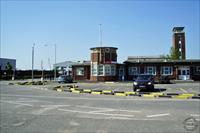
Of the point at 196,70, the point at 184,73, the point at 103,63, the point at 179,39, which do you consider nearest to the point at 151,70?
the point at 184,73

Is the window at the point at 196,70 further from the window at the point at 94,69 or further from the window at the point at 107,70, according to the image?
the window at the point at 94,69

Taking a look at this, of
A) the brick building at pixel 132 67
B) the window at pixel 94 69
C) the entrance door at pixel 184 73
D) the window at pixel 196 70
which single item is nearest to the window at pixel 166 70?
the brick building at pixel 132 67

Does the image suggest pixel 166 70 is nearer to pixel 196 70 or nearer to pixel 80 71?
pixel 196 70

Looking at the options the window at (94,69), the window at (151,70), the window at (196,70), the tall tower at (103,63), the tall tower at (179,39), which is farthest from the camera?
the tall tower at (179,39)

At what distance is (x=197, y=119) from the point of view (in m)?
10.3

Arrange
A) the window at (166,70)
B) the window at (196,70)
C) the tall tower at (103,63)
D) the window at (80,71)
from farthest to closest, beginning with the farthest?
the window at (80,71) < the window at (166,70) < the tall tower at (103,63) < the window at (196,70)

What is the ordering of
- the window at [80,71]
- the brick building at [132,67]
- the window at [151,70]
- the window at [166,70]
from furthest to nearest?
the window at [80,71] → the window at [151,70] → the window at [166,70] → the brick building at [132,67]

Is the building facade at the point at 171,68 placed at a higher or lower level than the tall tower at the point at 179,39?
lower

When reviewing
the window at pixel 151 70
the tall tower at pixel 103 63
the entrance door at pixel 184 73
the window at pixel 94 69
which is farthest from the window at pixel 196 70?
the window at pixel 94 69

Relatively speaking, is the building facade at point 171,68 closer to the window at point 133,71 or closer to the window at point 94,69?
the window at point 133,71

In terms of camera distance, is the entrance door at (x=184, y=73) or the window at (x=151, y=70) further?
the window at (x=151, y=70)

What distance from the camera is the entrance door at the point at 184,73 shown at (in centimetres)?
5456

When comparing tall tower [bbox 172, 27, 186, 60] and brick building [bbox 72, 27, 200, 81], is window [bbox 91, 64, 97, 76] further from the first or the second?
tall tower [bbox 172, 27, 186, 60]

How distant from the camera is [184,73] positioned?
5475 centimetres
